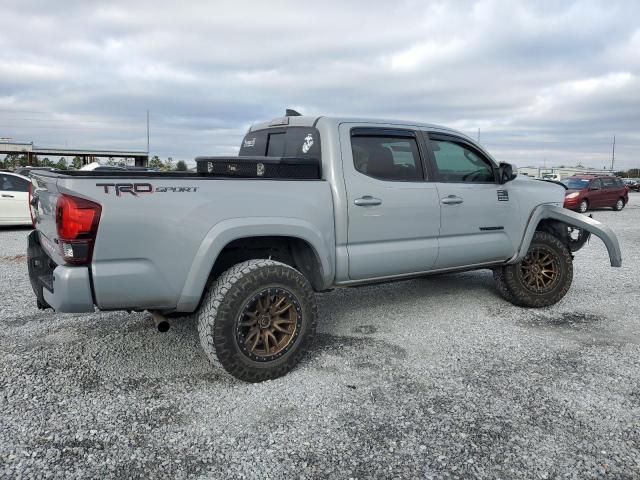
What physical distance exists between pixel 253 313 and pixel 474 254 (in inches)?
95.2

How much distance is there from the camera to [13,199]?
11664 millimetres

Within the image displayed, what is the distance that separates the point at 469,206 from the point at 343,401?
7.79 feet

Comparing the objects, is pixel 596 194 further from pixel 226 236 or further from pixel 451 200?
pixel 226 236

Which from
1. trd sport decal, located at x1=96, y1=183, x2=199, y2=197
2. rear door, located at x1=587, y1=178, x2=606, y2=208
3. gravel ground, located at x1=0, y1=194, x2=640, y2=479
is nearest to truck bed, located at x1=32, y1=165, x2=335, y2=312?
trd sport decal, located at x1=96, y1=183, x2=199, y2=197

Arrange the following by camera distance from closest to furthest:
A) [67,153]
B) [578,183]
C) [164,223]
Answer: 1. [164,223]
2. [578,183]
3. [67,153]

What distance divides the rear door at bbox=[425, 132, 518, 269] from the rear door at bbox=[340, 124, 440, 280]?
15cm

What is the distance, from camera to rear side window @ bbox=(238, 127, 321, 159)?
4238 mm

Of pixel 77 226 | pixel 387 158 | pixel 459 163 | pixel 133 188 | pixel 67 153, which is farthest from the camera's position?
pixel 67 153

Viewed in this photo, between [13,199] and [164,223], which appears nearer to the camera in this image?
[164,223]

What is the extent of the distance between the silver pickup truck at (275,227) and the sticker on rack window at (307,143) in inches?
A: 0.5

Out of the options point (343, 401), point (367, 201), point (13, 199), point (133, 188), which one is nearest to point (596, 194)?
point (367, 201)

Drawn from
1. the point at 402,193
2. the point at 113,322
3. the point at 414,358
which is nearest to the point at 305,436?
the point at 414,358

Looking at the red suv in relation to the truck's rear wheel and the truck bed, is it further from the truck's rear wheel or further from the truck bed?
the truck bed

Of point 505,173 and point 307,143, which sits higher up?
point 307,143
